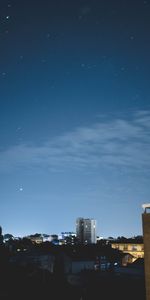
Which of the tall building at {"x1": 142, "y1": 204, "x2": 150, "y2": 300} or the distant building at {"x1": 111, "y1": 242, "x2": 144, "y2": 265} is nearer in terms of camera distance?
the tall building at {"x1": 142, "y1": 204, "x2": 150, "y2": 300}

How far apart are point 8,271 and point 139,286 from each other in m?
20.2

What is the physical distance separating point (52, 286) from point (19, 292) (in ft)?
20.0

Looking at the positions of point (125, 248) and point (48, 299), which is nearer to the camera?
point (48, 299)

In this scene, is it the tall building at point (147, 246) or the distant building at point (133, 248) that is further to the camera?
the distant building at point (133, 248)

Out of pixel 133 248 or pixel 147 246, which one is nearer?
pixel 147 246

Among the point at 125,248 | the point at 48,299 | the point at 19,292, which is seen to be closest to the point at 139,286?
the point at 48,299

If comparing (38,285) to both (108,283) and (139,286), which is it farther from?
(139,286)

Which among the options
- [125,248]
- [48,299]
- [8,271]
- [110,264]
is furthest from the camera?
[125,248]

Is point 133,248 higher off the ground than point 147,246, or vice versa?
point 147,246

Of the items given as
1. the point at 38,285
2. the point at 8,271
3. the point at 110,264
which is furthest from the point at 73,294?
the point at 110,264

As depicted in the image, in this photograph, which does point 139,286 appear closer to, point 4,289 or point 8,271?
point 4,289

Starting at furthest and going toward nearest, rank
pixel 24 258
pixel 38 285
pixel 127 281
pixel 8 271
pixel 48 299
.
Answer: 1. pixel 24 258
2. pixel 8 271
3. pixel 38 285
4. pixel 127 281
5. pixel 48 299

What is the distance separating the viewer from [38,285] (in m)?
37.8

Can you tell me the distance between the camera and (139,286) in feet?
106
